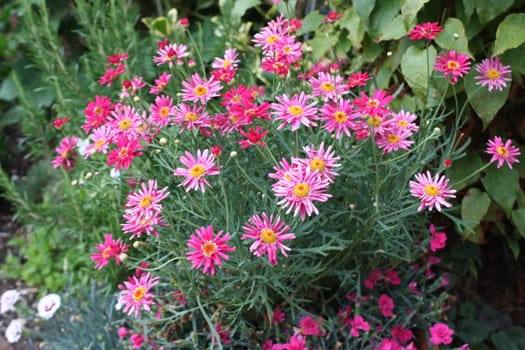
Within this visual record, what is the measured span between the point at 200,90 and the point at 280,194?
1.17ft

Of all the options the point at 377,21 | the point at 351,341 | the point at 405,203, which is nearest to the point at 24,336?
the point at 351,341

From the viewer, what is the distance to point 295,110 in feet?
4.17

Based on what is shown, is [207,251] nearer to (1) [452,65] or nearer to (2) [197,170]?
(2) [197,170]

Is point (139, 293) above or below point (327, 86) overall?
below

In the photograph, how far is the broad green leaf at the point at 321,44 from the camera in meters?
1.81

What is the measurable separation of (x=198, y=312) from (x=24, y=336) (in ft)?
2.30

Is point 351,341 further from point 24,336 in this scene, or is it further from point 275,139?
point 24,336

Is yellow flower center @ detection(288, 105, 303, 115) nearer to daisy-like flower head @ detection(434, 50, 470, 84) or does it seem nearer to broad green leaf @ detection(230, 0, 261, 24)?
daisy-like flower head @ detection(434, 50, 470, 84)

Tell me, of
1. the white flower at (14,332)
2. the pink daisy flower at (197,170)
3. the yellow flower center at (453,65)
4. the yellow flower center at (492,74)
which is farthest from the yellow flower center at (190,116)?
the white flower at (14,332)

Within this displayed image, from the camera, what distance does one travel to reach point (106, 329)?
5.74ft

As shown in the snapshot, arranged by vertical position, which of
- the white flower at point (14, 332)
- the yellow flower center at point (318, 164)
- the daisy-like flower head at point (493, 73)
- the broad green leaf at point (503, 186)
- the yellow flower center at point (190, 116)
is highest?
the yellow flower center at point (190, 116)

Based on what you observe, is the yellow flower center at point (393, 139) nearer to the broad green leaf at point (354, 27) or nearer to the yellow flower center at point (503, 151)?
the yellow flower center at point (503, 151)

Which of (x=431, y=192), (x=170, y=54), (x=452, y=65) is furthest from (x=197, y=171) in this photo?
(x=452, y=65)

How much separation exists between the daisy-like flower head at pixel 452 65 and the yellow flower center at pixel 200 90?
0.54 meters
